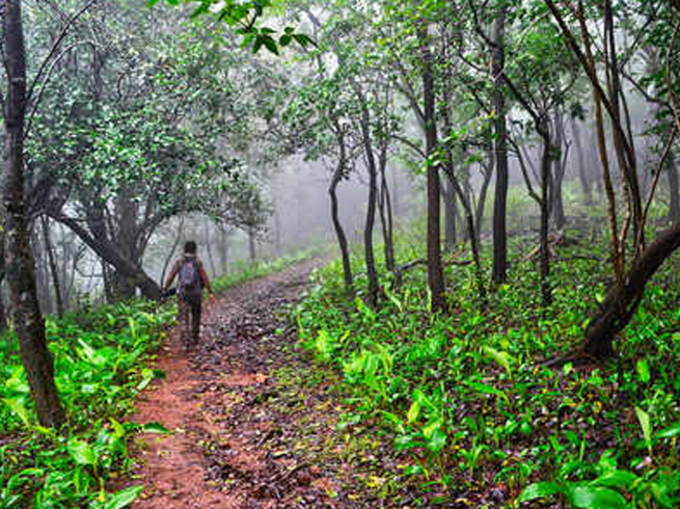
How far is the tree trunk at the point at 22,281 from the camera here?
14.9ft

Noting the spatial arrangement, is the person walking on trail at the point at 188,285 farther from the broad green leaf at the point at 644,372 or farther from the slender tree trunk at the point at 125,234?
the slender tree trunk at the point at 125,234

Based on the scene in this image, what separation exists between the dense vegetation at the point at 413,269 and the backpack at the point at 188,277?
47.8 inches

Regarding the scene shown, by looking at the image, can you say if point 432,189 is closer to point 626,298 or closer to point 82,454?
point 626,298

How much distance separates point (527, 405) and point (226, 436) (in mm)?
3177

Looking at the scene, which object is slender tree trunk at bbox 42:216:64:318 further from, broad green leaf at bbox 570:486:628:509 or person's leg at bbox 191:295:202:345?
broad green leaf at bbox 570:486:628:509

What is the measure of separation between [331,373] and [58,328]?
6.49 m

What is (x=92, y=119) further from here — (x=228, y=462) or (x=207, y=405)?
(x=228, y=462)

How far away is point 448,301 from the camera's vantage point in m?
8.97

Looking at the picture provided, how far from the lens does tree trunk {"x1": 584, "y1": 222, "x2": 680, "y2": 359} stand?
13.6ft

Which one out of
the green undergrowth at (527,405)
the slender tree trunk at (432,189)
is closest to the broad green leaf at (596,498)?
the green undergrowth at (527,405)

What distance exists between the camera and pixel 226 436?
524cm

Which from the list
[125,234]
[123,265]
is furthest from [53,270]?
[125,234]

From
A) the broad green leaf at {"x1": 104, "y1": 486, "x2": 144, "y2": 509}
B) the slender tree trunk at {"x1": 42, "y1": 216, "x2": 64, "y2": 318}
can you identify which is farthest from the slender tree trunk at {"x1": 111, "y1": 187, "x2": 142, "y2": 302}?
the broad green leaf at {"x1": 104, "y1": 486, "x2": 144, "y2": 509}

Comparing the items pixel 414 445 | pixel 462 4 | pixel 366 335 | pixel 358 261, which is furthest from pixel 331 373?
pixel 358 261
